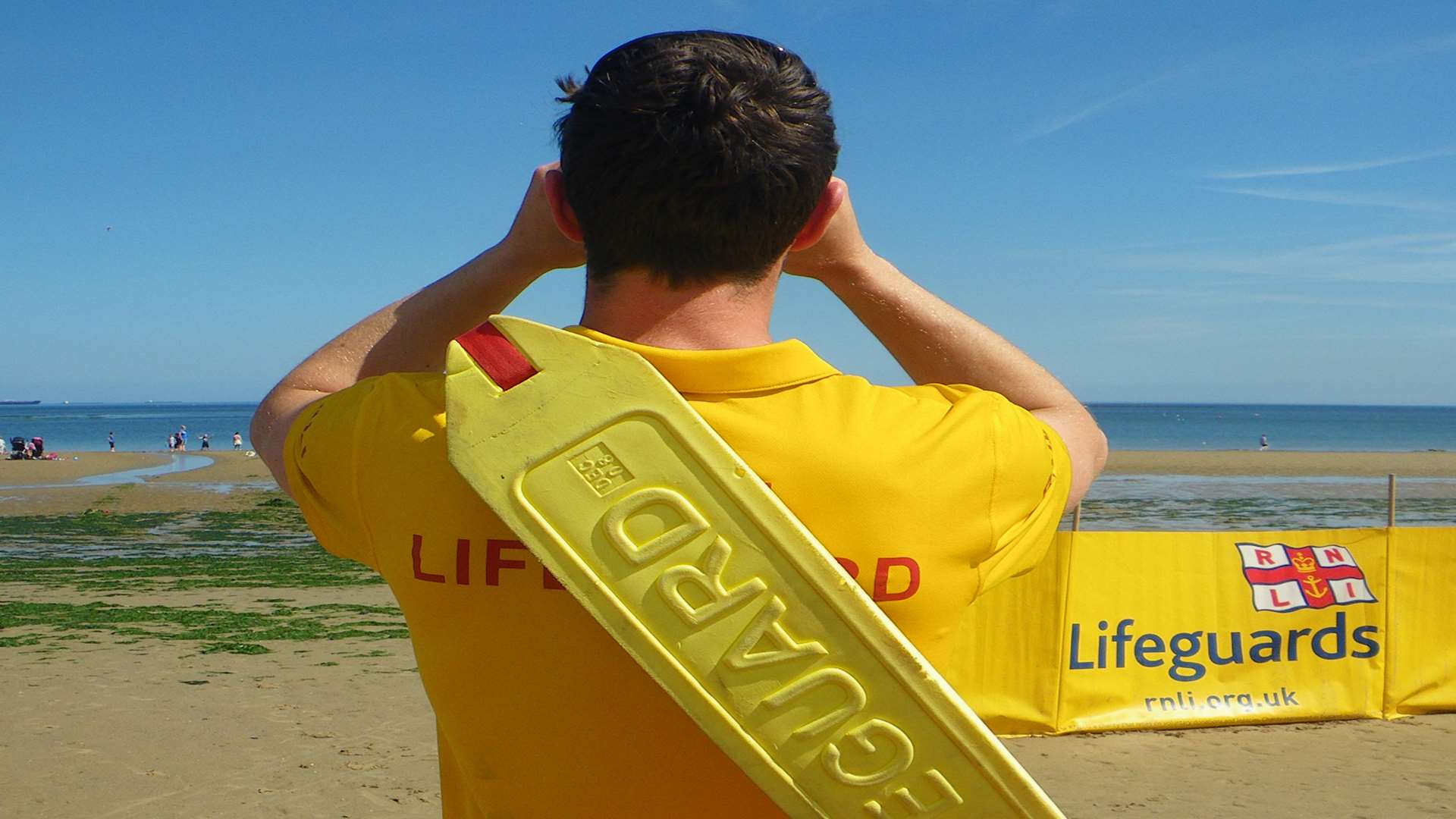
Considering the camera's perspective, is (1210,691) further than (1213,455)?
No

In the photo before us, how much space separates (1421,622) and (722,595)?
33.2 ft

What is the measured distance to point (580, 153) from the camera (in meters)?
1.20

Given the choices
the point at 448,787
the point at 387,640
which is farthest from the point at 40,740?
the point at 448,787

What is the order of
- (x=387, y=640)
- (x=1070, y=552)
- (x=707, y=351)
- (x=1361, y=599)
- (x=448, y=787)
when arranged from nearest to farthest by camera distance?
1. (x=707, y=351)
2. (x=448, y=787)
3. (x=1070, y=552)
4. (x=1361, y=599)
5. (x=387, y=640)

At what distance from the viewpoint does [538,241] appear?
1447 millimetres

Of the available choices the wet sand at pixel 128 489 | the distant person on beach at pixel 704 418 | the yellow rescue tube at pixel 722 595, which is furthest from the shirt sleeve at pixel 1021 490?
the wet sand at pixel 128 489

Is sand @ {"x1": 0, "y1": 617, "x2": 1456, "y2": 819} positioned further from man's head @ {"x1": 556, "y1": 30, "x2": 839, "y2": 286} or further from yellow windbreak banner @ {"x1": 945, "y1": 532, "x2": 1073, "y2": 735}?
man's head @ {"x1": 556, "y1": 30, "x2": 839, "y2": 286}

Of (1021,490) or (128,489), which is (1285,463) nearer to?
(128,489)

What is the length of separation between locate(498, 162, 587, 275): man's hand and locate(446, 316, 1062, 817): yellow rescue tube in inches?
14.4

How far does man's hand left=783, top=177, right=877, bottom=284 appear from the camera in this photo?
1.37m

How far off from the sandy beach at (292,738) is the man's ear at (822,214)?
22.2 ft

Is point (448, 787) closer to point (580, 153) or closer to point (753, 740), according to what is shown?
point (753, 740)

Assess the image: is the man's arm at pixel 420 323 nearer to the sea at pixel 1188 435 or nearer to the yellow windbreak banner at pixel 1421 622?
the yellow windbreak banner at pixel 1421 622

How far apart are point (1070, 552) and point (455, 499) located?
7.87m
